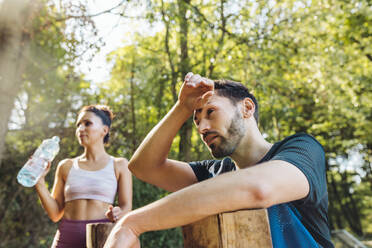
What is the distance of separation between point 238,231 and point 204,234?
10 centimetres

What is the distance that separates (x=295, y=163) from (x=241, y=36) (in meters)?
5.81

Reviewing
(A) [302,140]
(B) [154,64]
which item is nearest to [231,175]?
(A) [302,140]

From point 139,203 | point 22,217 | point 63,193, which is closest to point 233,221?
point 63,193

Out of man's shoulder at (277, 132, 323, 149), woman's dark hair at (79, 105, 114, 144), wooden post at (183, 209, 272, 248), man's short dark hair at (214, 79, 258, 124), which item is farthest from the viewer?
woman's dark hair at (79, 105, 114, 144)

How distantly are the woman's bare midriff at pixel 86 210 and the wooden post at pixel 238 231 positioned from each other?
201 centimetres

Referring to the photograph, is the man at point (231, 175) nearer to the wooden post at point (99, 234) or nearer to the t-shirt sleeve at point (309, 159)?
the t-shirt sleeve at point (309, 159)

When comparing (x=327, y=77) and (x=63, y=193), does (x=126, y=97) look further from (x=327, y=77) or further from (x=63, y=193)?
(x=327, y=77)

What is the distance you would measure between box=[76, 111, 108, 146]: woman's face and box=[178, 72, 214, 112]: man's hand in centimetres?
166

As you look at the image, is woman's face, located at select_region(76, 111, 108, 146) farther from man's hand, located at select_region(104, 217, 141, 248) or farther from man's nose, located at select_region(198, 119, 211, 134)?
man's hand, located at select_region(104, 217, 141, 248)

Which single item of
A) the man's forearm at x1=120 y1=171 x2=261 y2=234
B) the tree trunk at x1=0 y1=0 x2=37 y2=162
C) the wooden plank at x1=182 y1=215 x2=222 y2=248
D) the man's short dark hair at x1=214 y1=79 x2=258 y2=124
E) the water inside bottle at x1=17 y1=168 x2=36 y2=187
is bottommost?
the wooden plank at x1=182 y1=215 x2=222 y2=248

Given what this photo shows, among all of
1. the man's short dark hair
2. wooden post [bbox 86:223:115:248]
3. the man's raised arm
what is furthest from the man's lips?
wooden post [bbox 86:223:115:248]

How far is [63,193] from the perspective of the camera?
295cm

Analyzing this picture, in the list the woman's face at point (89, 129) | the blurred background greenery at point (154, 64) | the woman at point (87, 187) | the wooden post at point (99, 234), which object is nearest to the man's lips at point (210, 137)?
the wooden post at point (99, 234)

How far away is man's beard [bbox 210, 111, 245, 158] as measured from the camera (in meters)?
1.62
